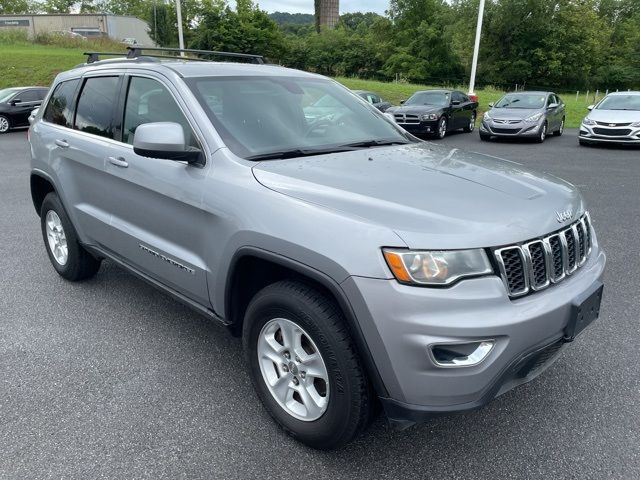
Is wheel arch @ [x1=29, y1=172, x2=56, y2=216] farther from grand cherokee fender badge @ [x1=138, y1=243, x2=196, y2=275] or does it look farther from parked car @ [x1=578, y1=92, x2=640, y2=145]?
parked car @ [x1=578, y1=92, x2=640, y2=145]

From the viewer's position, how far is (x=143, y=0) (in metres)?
98.0

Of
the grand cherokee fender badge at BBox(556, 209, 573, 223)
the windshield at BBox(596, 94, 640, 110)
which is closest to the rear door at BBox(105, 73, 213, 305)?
the grand cherokee fender badge at BBox(556, 209, 573, 223)

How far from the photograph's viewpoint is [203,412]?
9.42 feet

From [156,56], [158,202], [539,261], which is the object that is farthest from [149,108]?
[539,261]

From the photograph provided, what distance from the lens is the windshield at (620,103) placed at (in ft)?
45.8

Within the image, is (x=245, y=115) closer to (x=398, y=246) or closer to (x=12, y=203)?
(x=398, y=246)

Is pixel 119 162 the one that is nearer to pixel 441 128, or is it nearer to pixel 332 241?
pixel 332 241

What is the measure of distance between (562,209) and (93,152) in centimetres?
305

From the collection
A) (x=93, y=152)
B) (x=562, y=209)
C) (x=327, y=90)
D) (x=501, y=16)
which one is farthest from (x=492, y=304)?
(x=501, y=16)

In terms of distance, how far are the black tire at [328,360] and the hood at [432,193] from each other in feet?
1.41

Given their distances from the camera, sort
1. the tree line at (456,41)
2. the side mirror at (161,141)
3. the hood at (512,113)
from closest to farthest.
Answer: the side mirror at (161,141)
the hood at (512,113)
the tree line at (456,41)

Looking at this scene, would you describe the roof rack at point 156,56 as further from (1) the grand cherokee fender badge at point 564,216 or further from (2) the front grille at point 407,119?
(2) the front grille at point 407,119

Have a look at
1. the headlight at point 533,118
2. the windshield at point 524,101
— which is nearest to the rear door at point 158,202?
the headlight at point 533,118

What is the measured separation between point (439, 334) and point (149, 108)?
2387 mm
